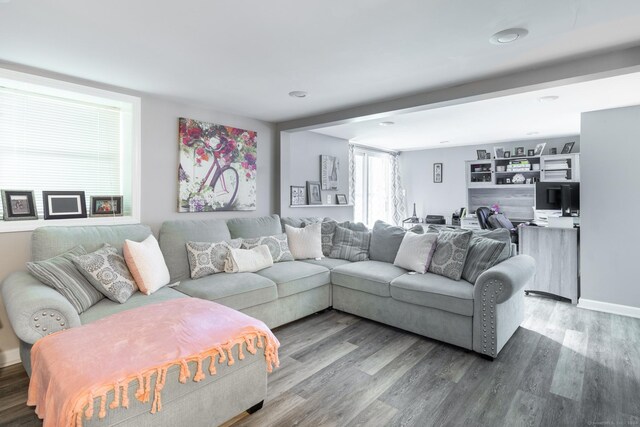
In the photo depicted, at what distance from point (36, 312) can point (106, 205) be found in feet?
5.10

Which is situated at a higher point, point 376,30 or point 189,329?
point 376,30

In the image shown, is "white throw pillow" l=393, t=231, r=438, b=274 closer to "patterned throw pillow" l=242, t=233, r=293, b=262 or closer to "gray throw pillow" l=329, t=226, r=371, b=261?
"gray throw pillow" l=329, t=226, r=371, b=261

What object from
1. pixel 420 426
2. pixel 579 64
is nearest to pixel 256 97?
pixel 579 64

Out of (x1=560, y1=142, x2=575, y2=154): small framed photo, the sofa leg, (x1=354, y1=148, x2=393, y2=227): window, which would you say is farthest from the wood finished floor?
(x1=354, y1=148, x2=393, y2=227): window

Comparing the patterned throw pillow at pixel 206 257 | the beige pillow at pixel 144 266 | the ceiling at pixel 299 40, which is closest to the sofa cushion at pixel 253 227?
the patterned throw pillow at pixel 206 257

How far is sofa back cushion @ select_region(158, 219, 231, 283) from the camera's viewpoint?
3209mm

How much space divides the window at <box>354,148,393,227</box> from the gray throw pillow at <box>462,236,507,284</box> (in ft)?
11.7

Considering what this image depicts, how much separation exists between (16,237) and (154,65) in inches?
69.9

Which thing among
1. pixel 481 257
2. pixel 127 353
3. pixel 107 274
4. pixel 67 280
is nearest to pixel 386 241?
pixel 481 257

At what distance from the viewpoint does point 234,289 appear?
9.53 feet

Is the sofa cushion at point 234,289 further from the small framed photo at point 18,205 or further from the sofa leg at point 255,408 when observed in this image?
the small framed photo at point 18,205

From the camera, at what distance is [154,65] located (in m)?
2.63

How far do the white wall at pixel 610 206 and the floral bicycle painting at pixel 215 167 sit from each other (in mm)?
3991

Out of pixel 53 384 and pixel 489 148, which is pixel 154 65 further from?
pixel 489 148
